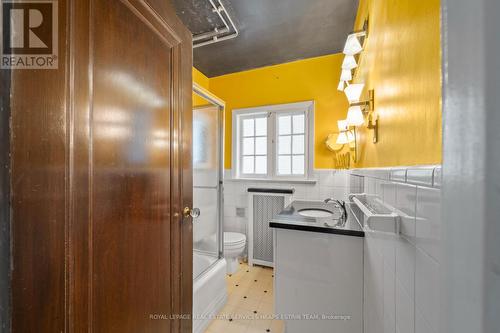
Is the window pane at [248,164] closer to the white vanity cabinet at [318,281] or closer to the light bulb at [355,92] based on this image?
the white vanity cabinet at [318,281]

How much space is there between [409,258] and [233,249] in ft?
5.69

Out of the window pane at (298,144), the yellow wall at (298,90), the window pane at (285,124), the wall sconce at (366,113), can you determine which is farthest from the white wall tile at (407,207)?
the window pane at (285,124)

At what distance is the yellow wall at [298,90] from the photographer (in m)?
2.26

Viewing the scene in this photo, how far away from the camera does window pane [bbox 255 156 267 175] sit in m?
2.57

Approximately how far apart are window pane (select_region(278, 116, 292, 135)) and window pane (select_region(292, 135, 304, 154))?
12 centimetres

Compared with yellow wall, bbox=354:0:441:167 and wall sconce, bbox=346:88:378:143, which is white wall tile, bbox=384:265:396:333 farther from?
wall sconce, bbox=346:88:378:143

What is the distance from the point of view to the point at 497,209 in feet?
0.57

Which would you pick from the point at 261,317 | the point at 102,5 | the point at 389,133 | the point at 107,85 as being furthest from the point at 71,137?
the point at 261,317

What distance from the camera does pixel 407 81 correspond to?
68 centimetres

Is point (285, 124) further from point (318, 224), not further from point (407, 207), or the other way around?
point (407, 207)

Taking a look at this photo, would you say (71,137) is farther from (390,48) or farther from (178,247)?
(390,48)

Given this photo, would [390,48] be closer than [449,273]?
No

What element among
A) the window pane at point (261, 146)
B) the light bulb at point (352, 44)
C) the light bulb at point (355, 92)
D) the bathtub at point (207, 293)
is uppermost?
the light bulb at point (352, 44)

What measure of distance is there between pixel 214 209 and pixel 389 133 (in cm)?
166
